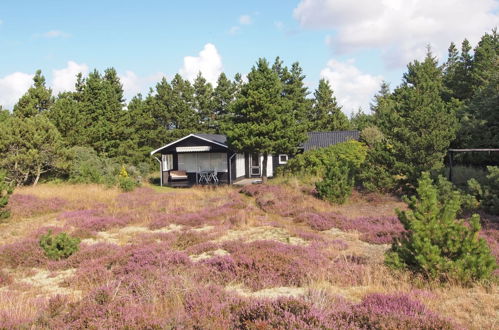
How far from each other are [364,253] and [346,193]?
7924 millimetres

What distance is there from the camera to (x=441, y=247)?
20.4 ft

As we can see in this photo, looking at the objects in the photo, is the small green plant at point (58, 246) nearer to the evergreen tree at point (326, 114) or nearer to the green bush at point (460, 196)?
the green bush at point (460, 196)

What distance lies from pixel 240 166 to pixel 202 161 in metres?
3.61

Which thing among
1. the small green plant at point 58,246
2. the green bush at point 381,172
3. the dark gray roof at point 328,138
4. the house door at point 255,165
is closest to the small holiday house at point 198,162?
the house door at point 255,165

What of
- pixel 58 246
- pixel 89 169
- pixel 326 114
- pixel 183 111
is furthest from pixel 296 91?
pixel 58 246

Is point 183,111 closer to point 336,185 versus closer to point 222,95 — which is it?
point 222,95

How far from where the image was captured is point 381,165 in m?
17.3

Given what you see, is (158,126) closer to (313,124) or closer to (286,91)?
(286,91)

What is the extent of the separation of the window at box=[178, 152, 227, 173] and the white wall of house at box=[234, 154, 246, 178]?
1.61m

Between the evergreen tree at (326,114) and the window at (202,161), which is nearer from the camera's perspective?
the window at (202,161)

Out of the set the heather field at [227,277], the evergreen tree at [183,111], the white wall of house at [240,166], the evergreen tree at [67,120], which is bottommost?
the heather field at [227,277]

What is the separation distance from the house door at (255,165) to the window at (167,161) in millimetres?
7377

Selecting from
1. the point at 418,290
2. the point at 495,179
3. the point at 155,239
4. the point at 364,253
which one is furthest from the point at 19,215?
the point at 495,179

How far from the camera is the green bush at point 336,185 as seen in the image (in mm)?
16219
